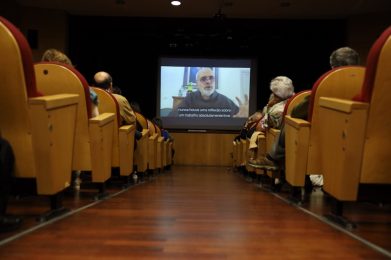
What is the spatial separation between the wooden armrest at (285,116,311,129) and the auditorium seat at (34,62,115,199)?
1.27 metres

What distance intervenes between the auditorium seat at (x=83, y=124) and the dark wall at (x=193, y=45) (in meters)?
7.28

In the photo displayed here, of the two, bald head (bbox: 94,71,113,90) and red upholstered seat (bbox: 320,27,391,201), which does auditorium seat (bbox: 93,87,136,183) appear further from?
red upholstered seat (bbox: 320,27,391,201)

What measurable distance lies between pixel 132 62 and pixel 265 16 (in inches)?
123

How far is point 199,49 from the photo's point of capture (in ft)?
35.8

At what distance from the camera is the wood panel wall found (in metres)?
11.0

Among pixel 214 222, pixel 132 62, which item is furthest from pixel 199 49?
pixel 214 222

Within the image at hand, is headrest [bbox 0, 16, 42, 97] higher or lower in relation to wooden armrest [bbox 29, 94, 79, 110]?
higher

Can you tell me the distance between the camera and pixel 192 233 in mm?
2088

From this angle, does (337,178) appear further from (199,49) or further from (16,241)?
(199,49)

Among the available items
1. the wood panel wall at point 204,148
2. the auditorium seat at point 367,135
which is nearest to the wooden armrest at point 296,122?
the auditorium seat at point 367,135

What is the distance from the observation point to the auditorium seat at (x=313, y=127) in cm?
288

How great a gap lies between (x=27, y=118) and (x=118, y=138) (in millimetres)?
1754

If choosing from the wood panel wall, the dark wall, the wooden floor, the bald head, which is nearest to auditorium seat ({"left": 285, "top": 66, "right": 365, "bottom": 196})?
the wooden floor

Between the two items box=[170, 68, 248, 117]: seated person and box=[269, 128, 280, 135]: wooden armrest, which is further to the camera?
box=[170, 68, 248, 117]: seated person
